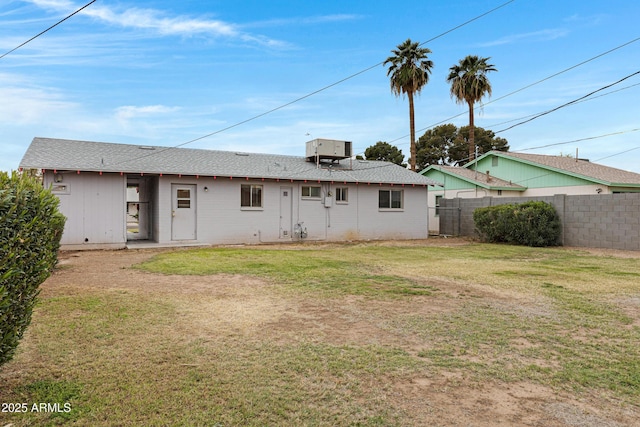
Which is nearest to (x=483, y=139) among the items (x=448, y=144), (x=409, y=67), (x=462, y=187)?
(x=448, y=144)

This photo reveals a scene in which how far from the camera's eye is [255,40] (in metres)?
15.7

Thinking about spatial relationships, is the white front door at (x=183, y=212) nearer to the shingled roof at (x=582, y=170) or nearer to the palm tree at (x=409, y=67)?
the palm tree at (x=409, y=67)

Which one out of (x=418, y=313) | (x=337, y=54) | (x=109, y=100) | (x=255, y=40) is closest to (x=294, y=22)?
(x=255, y=40)

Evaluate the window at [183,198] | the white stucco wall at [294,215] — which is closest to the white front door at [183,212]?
the window at [183,198]

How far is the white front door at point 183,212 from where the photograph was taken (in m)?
15.5

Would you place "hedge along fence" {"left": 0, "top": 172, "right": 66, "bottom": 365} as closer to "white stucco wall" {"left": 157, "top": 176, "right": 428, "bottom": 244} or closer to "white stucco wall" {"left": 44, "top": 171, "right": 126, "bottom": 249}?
"white stucco wall" {"left": 44, "top": 171, "right": 126, "bottom": 249}

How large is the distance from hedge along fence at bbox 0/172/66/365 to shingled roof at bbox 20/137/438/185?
36.9 ft

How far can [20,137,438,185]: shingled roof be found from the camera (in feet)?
46.1

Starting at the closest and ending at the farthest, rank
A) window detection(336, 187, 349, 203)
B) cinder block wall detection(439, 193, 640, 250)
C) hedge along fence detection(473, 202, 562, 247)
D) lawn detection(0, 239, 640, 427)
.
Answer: lawn detection(0, 239, 640, 427)
cinder block wall detection(439, 193, 640, 250)
hedge along fence detection(473, 202, 562, 247)
window detection(336, 187, 349, 203)

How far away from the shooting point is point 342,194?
1855cm

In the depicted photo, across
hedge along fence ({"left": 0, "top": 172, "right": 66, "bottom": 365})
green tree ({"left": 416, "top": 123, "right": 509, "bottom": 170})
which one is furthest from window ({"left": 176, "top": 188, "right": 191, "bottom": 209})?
green tree ({"left": 416, "top": 123, "right": 509, "bottom": 170})

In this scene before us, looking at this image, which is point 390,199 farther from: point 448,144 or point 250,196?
point 448,144

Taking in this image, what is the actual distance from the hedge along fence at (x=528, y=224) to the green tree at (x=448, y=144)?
2911 centimetres

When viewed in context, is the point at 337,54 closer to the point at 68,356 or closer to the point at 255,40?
the point at 255,40
